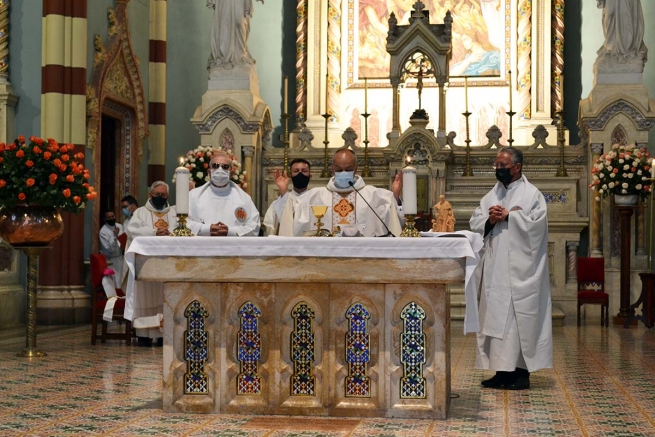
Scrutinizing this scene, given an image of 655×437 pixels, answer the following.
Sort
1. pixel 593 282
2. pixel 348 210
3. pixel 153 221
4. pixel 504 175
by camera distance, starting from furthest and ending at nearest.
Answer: pixel 593 282, pixel 153 221, pixel 504 175, pixel 348 210

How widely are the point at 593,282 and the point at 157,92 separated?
24.0 feet

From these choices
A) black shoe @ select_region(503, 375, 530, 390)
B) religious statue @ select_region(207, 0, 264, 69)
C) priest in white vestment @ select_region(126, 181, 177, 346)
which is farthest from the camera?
religious statue @ select_region(207, 0, 264, 69)

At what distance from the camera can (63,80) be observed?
12578mm

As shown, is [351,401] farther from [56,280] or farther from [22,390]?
[56,280]

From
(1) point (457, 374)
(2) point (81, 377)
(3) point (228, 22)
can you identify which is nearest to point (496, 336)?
(1) point (457, 374)

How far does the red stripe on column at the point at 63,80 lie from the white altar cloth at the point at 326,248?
267 inches

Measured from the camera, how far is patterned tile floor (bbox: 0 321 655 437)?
18.8 feet

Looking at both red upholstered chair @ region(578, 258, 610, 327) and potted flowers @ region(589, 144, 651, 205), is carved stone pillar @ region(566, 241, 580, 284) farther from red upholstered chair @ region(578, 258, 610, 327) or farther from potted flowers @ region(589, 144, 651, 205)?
potted flowers @ region(589, 144, 651, 205)

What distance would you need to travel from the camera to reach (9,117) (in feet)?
40.4

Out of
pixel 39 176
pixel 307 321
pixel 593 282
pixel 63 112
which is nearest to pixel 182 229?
pixel 307 321

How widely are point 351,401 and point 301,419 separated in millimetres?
340

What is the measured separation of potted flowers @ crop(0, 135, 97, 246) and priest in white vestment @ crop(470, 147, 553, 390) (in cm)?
406

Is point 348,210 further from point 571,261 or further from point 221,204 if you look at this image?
point 571,261

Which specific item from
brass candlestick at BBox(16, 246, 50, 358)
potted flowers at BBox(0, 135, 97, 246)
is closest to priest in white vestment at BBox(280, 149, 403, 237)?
potted flowers at BBox(0, 135, 97, 246)
